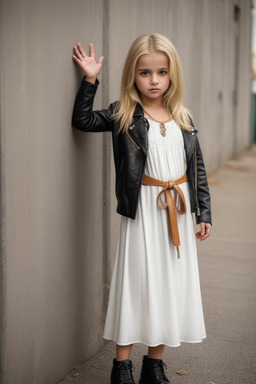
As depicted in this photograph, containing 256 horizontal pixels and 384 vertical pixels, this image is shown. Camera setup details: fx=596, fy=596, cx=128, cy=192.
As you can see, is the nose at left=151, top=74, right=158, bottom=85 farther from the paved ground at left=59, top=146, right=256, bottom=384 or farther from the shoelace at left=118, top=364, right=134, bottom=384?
the paved ground at left=59, top=146, right=256, bottom=384

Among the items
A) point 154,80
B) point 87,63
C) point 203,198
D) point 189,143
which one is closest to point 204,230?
point 203,198

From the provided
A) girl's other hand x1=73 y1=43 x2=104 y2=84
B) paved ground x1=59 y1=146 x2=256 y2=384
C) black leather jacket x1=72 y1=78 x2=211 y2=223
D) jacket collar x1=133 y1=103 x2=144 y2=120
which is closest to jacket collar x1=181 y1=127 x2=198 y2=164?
black leather jacket x1=72 y1=78 x2=211 y2=223

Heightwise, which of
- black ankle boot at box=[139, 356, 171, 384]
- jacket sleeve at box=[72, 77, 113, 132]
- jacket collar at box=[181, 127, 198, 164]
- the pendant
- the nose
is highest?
the nose

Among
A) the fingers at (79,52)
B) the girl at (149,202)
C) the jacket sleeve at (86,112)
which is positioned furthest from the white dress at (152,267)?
the fingers at (79,52)

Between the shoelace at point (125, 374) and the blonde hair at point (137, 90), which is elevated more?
the blonde hair at point (137, 90)

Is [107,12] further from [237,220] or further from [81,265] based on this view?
[237,220]

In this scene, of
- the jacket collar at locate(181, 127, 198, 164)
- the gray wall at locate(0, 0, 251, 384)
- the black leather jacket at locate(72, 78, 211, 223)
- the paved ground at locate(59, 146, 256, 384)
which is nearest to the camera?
the gray wall at locate(0, 0, 251, 384)

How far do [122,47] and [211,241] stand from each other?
314 centimetres

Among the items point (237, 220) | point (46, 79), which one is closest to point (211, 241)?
point (237, 220)

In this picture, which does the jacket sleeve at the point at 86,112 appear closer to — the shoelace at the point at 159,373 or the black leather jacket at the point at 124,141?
the black leather jacket at the point at 124,141

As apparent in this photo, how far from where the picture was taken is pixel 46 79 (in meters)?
2.68

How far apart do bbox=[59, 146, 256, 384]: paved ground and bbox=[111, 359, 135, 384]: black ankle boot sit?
0.20 meters

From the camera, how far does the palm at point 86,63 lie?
2902mm

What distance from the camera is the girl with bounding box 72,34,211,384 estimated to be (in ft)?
9.44
